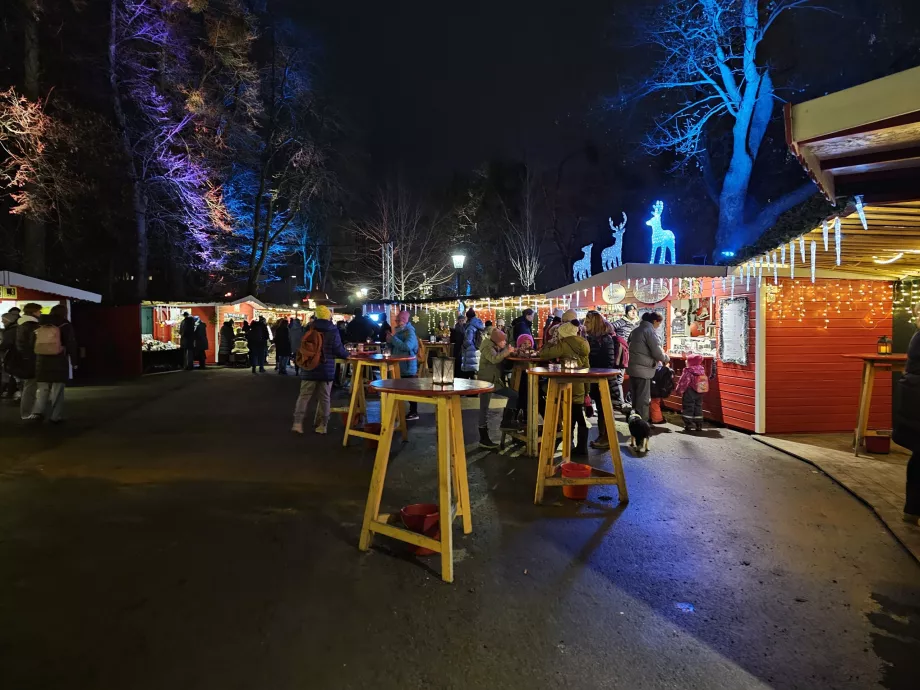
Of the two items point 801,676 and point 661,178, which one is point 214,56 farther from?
point 801,676

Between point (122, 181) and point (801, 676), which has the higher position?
point (122, 181)

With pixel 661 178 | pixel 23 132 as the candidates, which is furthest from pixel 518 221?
pixel 23 132

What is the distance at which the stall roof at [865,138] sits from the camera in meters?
2.72

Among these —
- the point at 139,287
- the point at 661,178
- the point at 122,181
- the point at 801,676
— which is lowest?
the point at 801,676

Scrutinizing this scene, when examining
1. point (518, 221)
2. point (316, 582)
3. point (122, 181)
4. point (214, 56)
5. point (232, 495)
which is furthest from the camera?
point (518, 221)

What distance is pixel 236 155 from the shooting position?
24328 mm

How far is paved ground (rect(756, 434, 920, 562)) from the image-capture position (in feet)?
14.5

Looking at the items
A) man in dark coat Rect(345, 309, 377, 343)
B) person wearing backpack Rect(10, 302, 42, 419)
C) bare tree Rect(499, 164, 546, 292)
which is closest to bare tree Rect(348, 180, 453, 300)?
bare tree Rect(499, 164, 546, 292)

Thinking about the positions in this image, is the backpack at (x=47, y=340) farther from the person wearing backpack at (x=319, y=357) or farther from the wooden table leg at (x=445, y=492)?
the wooden table leg at (x=445, y=492)

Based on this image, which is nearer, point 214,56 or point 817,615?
point 817,615

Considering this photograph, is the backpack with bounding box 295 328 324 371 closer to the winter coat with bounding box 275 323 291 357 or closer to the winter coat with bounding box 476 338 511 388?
the winter coat with bounding box 476 338 511 388

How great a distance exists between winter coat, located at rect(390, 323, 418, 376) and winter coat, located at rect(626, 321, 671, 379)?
3.27 metres

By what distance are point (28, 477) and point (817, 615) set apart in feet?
23.2

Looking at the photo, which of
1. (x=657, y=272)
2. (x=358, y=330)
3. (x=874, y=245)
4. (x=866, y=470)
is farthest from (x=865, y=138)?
(x=358, y=330)
